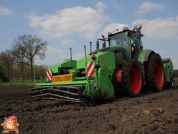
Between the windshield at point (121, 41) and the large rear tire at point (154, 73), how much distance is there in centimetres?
102

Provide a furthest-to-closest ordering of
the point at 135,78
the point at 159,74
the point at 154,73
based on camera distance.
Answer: the point at 159,74 → the point at 154,73 → the point at 135,78

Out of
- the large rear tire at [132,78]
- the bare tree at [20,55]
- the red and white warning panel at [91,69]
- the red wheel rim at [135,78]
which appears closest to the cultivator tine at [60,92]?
the red and white warning panel at [91,69]

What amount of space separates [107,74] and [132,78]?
1660 mm

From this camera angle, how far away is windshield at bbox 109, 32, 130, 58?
7.30 metres

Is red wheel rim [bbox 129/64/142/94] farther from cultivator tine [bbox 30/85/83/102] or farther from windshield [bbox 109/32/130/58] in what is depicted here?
cultivator tine [bbox 30/85/83/102]

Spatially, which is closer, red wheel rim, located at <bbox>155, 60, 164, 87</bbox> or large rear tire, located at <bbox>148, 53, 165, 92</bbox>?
large rear tire, located at <bbox>148, 53, 165, 92</bbox>

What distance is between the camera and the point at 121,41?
298 inches

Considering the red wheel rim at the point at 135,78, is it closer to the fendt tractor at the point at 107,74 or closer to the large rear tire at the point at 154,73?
the fendt tractor at the point at 107,74

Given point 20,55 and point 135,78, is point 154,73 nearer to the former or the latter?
point 135,78

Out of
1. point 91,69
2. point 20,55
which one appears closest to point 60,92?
point 91,69

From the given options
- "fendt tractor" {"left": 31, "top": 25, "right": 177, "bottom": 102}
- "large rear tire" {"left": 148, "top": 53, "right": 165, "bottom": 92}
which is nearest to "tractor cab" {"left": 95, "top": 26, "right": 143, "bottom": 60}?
"fendt tractor" {"left": 31, "top": 25, "right": 177, "bottom": 102}

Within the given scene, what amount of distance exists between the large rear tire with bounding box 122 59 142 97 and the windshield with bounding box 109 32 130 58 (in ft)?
3.03

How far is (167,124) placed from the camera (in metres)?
3.05

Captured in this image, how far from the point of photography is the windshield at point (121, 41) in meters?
7.30
